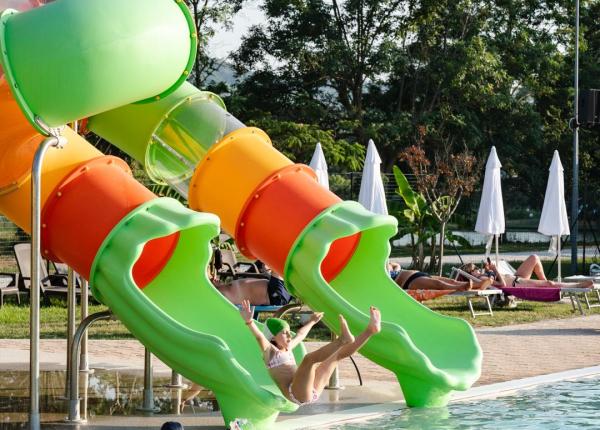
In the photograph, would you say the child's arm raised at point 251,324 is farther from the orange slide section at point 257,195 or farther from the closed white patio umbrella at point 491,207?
the closed white patio umbrella at point 491,207

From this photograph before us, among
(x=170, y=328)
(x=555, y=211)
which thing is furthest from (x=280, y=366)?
(x=555, y=211)

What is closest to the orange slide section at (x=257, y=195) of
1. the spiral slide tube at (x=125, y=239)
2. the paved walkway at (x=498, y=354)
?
the spiral slide tube at (x=125, y=239)

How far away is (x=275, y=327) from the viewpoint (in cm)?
900

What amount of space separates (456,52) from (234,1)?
813cm

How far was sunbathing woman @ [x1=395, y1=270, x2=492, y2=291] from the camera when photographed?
58.0 ft

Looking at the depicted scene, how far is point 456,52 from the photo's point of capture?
39656 mm

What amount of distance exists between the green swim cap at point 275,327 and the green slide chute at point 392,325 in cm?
95

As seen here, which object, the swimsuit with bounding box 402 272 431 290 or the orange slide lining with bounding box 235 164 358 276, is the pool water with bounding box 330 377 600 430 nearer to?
the orange slide lining with bounding box 235 164 358 276

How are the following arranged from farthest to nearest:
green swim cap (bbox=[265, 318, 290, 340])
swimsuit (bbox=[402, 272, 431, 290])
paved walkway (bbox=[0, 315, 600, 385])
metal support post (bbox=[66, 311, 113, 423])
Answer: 1. swimsuit (bbox=[402, 272, 431, 290])
2. paved walkway (bbox=[0, 315, 600, 385])
3. metal support post (bbox=[66, 311, 113, 423])
4. green swim cap (bbox=[265, 318, 290, 340])

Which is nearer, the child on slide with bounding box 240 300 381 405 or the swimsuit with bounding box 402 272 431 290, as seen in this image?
the child on slide with bounding box 240 300 381 405

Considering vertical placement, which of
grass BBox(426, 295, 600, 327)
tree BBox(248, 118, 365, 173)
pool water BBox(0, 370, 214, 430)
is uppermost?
tree BBox(248, 118, 365, 173)

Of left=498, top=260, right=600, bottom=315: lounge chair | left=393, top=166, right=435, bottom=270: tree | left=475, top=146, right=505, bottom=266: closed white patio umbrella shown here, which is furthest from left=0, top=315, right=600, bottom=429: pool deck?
left=393, top=166, right=435, bottom=270: tree

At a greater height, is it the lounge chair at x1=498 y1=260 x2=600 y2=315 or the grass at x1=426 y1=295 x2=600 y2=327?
the lounge chair at x1=498 y1=260 x2=600 y2=315

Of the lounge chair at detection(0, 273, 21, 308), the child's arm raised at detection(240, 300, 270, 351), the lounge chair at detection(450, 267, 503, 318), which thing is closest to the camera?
the child's arm raised at detection(240, 300, 270, 351)
